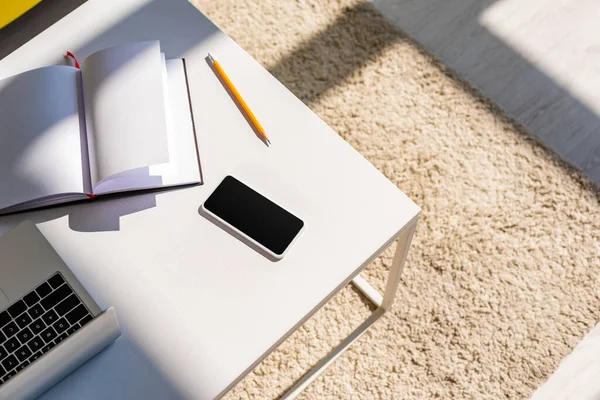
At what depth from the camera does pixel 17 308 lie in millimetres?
853

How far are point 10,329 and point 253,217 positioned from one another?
0.36 m

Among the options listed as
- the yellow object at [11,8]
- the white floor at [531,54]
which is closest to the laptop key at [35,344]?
the yellow object at [11,8]

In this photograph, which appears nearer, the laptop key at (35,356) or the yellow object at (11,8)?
the laptop key at (35,356)

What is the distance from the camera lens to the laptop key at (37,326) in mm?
839

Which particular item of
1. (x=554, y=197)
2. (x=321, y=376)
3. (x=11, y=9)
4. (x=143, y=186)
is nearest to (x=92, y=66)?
(x=143, y=186)

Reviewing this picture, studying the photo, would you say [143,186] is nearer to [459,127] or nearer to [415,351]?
[415,351]

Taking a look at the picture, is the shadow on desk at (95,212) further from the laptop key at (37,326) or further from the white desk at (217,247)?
the laptop key at (37,326)

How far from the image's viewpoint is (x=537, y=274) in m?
1.47

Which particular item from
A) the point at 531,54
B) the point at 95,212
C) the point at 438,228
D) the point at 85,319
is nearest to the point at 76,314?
the point at 85,319

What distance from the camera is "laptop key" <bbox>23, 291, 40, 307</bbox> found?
85 cm

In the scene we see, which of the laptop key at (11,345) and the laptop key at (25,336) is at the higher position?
the laptop key at (25,336)

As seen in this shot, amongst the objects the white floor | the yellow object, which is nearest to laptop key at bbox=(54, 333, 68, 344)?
the yellow object

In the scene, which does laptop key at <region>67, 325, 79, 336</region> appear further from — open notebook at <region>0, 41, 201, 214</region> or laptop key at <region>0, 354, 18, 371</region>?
open notebook at <region>0, 41, 201, 214</region>

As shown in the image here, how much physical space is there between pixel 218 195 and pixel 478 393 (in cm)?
74
